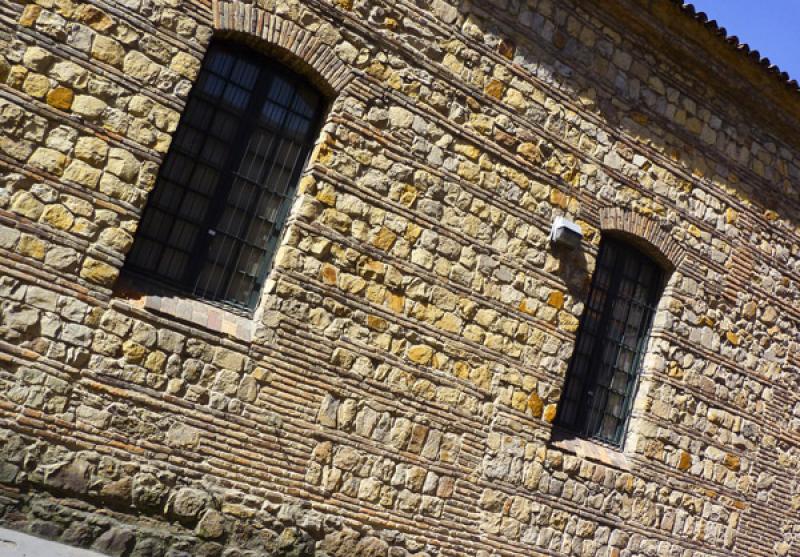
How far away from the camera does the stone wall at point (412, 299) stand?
577cm

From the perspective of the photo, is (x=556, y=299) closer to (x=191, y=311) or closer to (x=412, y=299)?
(x=412, y=299)

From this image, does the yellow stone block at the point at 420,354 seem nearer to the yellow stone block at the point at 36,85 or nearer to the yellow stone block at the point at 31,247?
the yellow stone block at the point at 31,247

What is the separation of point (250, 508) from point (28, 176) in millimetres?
3062

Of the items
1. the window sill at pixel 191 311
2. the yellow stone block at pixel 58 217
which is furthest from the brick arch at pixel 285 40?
the window sill at pixel 191 311

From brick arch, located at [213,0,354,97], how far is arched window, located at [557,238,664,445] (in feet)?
12.0

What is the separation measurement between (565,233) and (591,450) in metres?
2.35

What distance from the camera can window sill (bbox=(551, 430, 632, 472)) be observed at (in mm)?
8094

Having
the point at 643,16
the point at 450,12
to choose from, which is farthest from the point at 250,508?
the point at 643,16

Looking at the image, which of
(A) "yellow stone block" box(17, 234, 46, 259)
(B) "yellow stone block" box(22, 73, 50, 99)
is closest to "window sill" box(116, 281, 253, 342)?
(A) "yellow stone block" box(17, 234, 46, 259)

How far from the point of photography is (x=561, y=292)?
8.04 meters

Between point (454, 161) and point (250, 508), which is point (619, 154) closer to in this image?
point (454, 161)

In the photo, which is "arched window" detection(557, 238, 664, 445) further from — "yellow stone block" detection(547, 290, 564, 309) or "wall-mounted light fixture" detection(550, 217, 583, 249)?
"wall-mounted light fixture" detection(550, 217, 583, 249)

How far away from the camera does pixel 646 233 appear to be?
28.5ft

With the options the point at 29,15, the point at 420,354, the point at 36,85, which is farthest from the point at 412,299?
the point at 29,15
